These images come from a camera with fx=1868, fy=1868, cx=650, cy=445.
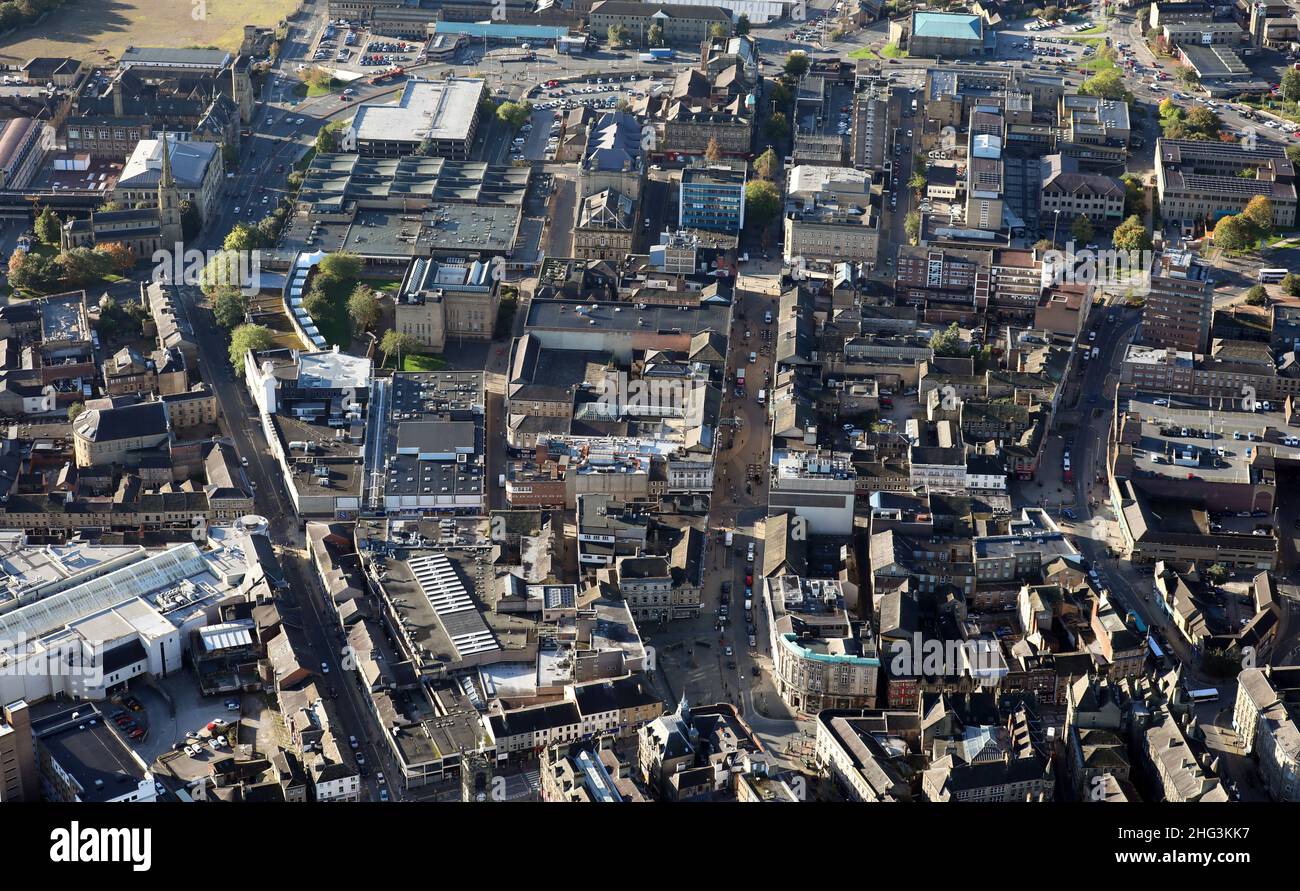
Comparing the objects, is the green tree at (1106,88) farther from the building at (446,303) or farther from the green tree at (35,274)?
the green tree at (35,274)

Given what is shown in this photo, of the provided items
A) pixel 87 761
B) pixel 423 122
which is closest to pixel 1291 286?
pixel 423 122

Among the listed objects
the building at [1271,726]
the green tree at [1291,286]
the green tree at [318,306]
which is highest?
the green tree at [318,306]

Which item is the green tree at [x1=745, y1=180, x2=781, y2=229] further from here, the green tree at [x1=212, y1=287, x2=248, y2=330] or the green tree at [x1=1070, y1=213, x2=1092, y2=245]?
the green tree at [x1=212, y1=287, x2=248, y2=330]

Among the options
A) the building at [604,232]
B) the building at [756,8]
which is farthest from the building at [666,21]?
the building at [604,232]

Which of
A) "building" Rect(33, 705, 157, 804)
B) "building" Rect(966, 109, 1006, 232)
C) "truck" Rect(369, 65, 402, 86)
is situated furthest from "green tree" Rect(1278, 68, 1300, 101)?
"building" Rect(33, 705, 157, 804)

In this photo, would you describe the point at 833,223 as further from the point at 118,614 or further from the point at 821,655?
the point at 118,614

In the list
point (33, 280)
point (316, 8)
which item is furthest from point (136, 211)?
point (316, 8)
